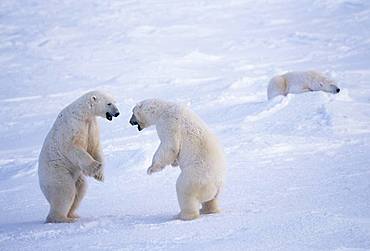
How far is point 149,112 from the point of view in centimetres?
570

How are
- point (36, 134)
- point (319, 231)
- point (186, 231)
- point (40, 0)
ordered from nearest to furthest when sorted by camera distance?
point (319, 231) < point (186, 231) < point (36, 134) < point (40, 0)

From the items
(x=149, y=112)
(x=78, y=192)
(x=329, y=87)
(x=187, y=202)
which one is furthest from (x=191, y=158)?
(x=329, y=87)

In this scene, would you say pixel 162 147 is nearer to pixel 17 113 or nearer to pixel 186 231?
pixel 186 231

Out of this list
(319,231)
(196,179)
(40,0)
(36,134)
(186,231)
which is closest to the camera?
(319,231)

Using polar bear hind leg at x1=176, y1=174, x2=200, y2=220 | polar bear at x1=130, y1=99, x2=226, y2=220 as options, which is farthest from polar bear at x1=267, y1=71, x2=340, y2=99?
polar bear hind leg at x1=176, y1=174, x2=200, y2=220

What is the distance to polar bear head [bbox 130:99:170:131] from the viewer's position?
563cm

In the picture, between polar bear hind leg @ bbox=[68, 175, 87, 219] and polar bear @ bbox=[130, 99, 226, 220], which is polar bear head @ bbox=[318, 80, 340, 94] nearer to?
polar bear @ bbox=[130, 99, 226, 220]

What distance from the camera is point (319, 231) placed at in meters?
3.78

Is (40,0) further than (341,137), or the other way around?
(40,0)

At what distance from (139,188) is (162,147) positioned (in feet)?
5.18

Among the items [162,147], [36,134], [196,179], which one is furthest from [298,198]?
[36,134]

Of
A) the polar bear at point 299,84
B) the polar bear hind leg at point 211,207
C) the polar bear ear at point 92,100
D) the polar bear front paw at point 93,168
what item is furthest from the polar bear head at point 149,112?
the polar bear at point 299,84

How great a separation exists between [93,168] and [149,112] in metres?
0.75

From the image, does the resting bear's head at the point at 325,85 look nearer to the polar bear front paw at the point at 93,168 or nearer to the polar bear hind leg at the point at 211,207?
the polar bear hind leg at the point at 211,207
